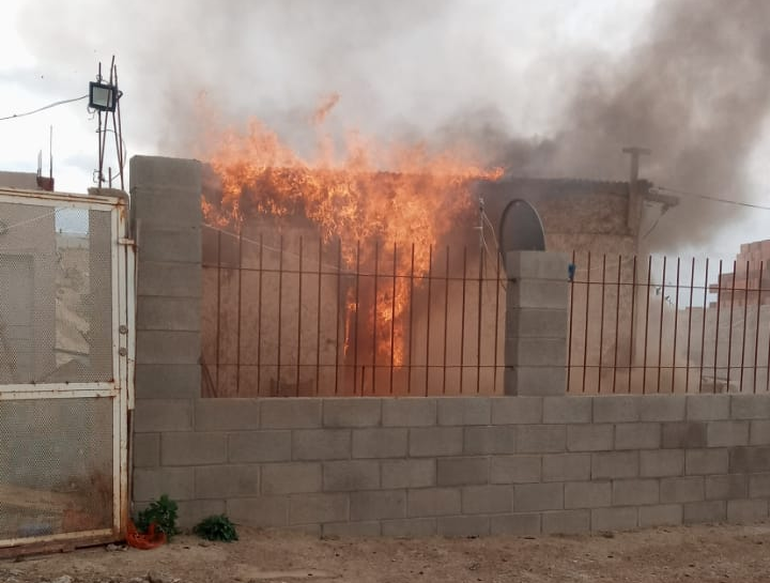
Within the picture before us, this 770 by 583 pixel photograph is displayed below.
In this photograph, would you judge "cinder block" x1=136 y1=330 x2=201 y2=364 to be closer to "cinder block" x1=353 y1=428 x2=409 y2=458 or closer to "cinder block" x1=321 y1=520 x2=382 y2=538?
"cinder block" x1=353 y1=428 x2=409 y2=458

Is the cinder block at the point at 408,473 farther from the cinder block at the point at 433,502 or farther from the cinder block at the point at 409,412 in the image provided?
the cinder block at the point at 409,412

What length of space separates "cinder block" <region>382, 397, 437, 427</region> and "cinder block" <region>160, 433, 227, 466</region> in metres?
1.32

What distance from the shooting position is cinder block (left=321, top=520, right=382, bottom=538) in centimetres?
525

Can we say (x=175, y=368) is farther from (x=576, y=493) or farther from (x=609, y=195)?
(x=609, y=195)

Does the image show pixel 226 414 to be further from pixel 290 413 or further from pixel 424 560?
pixel 424 560

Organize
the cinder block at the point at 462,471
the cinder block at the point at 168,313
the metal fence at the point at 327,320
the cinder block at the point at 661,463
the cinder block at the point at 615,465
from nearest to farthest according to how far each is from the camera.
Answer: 1. the cinder block at the point at 168,313
2. the cinder block at the point at 462,471
3. the cinder block at the point at 615,465
4. the cinder block at the point at 661,463
5. the metal fence at the point at 327,320

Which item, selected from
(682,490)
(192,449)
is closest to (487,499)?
(682,490)

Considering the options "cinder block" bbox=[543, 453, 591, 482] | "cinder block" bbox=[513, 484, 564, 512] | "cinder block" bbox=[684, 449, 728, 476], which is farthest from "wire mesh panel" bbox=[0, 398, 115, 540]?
"cinder block" bbox=[684, 449, 728, 476]

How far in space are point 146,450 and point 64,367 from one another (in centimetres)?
90

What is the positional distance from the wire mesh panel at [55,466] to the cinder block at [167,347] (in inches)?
18.8

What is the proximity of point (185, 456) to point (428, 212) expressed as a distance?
871 cm

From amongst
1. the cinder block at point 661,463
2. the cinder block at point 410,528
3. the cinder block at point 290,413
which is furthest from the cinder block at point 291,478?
the cinder block at point 661,463

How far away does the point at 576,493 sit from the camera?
19.1 ft

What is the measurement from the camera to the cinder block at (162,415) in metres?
4.82
